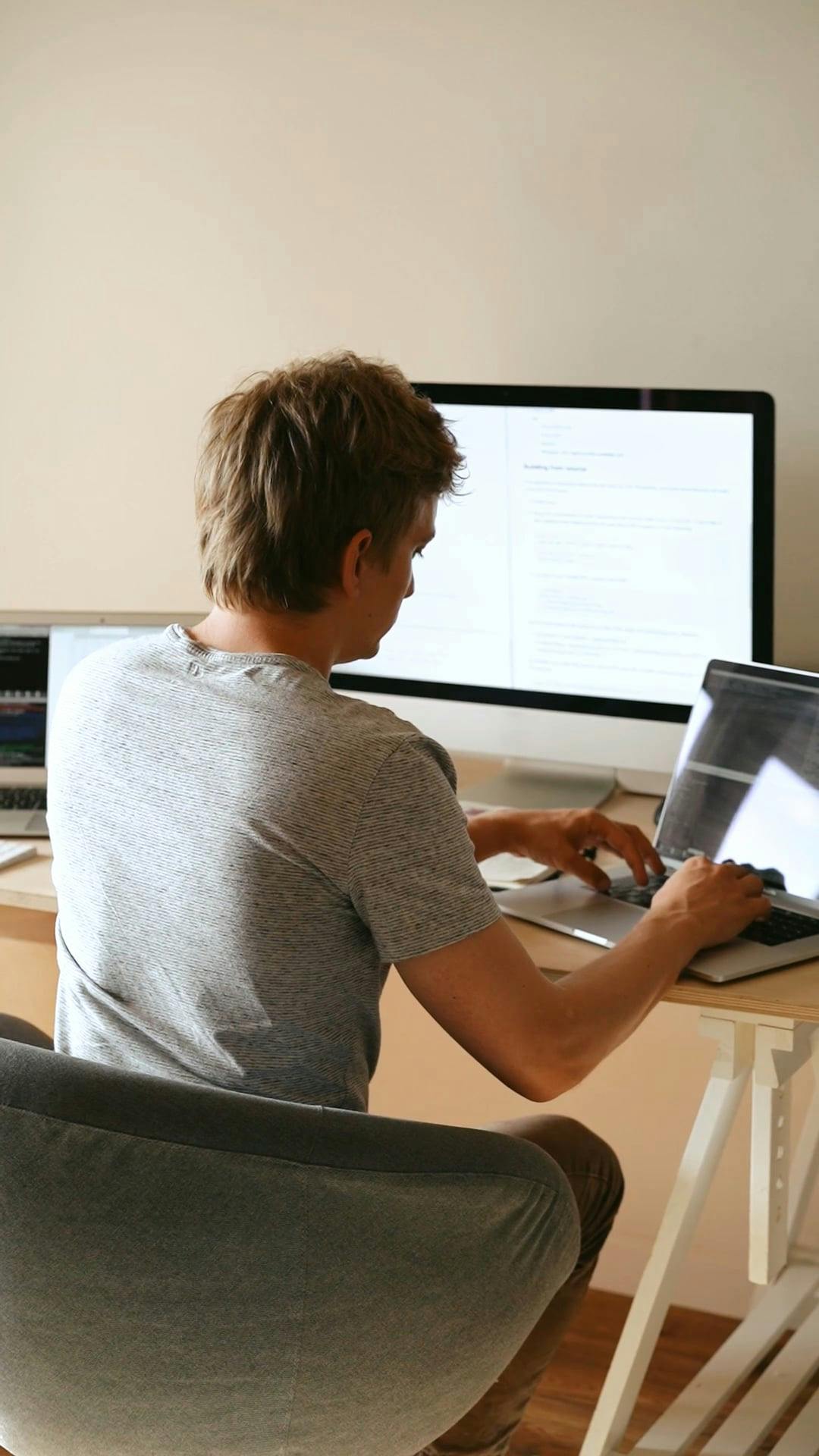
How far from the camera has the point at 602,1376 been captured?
198 cm

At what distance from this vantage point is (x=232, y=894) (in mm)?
1039

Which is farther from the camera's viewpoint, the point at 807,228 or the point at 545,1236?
the point at 807,228

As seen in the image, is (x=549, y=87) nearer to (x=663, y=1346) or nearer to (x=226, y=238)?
(x=226, y=238)

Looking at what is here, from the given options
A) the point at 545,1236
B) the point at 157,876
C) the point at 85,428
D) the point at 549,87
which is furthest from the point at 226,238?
the point at 545,1236

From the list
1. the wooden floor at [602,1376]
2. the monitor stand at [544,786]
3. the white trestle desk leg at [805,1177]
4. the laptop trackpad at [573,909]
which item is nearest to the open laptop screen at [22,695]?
the monitor stand at [544,786]

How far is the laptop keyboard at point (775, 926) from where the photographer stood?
138cm

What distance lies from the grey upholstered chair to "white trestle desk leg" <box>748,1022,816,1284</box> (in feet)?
1.61

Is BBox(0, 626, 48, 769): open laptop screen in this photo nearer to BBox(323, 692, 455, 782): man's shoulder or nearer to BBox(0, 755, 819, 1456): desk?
BBox(0, 755, 819, 1456): desk

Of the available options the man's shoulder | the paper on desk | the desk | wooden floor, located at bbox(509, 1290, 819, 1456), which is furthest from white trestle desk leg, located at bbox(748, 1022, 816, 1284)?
the man's shoulder

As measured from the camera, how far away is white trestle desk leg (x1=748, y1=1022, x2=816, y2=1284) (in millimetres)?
1451

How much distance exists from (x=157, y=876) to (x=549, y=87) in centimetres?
129

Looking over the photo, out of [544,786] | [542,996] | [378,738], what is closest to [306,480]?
[378,738]

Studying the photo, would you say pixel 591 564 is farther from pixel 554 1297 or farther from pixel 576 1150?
pixel 554 1297

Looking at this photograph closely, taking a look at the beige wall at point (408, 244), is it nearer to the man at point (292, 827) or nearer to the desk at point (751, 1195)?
the desk at point (751, 1195)
